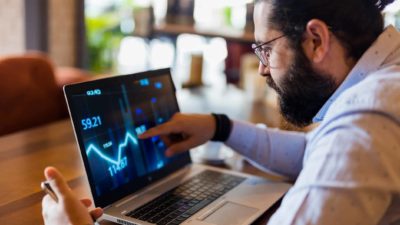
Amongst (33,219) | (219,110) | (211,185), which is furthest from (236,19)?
(33,219)

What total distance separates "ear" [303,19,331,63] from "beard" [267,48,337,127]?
0.02 m

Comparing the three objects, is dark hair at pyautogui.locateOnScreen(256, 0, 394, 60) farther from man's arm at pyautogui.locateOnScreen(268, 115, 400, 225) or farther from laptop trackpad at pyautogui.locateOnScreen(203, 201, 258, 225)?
laptop trackpad at pyautogui.locateOnScreen(203, 201, 258, 225)

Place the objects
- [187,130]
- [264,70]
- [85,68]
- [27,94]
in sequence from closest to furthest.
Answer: [264,70] < [187,130] < [27,94] < [85,68]

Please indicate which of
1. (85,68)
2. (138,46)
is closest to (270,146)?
(85,68)

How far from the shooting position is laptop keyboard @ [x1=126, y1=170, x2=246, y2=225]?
99 cm

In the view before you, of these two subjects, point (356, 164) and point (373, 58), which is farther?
point (373, 58)

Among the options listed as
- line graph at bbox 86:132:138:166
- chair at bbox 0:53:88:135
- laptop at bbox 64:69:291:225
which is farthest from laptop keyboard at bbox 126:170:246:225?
chair at bbox 0:53:88:135

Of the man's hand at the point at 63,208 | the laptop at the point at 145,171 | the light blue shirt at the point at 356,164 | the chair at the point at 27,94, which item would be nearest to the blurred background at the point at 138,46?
the chair at the point at 27,94

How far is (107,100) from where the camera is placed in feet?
3.60

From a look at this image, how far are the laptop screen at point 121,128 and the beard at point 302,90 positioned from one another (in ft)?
1.02

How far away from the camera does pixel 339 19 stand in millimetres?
903

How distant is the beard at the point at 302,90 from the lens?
0.95 metres

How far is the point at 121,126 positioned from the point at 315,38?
47 cm

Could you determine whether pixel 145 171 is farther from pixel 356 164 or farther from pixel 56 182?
pixel 356 164
